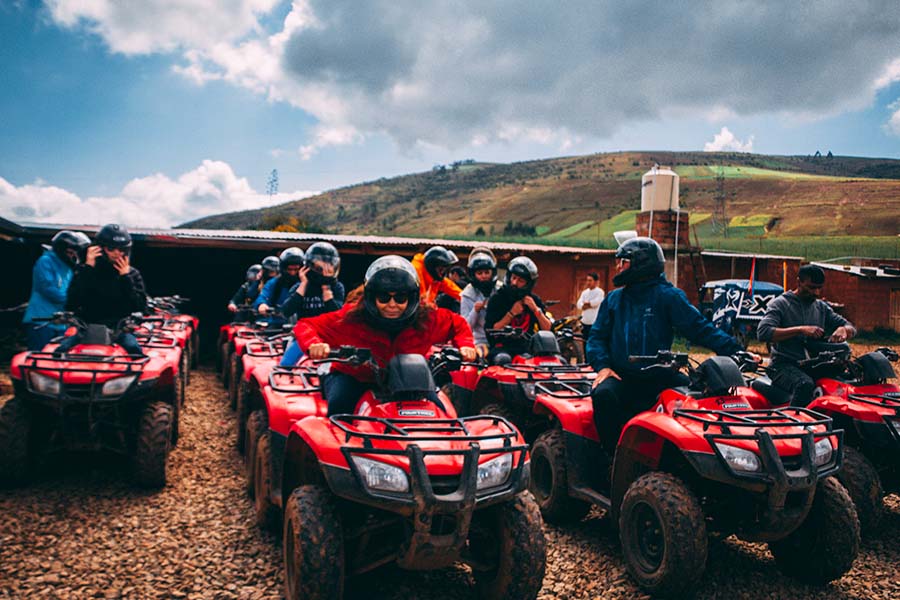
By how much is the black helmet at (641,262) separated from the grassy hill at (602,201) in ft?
120

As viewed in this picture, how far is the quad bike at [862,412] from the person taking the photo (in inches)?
191

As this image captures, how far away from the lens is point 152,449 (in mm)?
5496

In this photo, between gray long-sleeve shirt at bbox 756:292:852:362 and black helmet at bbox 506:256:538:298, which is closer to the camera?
gray long-sleeve shirt at bbox 756:292:852:362

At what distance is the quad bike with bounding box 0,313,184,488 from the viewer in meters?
5.27

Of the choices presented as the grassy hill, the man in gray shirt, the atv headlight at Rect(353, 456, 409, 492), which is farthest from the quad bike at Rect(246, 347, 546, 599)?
the grassy hill

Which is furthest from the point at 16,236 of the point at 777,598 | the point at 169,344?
the point at 777,598

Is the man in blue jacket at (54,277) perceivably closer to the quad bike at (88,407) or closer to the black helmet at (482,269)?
the quad bike at (88,407)

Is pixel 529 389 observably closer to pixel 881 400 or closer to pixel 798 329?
pixel 798 329

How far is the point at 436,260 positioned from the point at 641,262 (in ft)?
12.6

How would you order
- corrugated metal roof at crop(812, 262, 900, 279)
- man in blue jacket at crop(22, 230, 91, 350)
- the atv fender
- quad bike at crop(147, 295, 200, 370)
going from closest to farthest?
the atv fender
man in blue jacket at crop(22, 230, 91, 350)
quad bike at crop(147, 295, 200, 370)
corrugated metal roof at crop(812, 262, 900, 279)

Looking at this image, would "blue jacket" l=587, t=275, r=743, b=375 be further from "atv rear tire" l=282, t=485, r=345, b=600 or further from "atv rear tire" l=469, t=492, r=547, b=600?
"atv rear tire" l=282, t=485, r=345, b=600

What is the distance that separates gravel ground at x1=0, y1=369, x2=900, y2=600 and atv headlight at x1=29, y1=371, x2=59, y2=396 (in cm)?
85

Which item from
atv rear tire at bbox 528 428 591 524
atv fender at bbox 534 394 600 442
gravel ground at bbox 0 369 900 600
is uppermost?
atv fender at bbox 534 394 600 442

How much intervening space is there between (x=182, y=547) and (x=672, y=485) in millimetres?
3219
